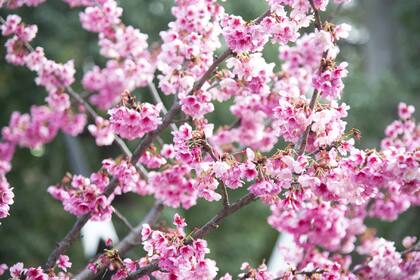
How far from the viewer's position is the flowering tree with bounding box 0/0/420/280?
2.08 meters

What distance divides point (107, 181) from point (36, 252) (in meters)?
3.90

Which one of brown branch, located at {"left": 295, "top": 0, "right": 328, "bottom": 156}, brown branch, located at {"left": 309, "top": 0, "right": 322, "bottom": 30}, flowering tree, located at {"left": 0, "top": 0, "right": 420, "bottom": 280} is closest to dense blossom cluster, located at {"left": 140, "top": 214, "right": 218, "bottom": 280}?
flowering tree, located at {"left": 0, "top": 0, "right": 420, "bottom": 280}

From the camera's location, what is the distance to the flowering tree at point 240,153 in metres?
2.08

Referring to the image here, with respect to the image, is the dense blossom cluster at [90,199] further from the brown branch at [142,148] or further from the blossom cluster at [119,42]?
the blossom cluster at [119,42]

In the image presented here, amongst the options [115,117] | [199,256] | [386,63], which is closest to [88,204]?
[115,117]

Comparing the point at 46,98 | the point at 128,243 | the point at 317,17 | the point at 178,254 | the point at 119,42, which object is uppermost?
the point at 119,42

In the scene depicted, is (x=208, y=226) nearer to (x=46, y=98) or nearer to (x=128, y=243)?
(x=128, y=243)

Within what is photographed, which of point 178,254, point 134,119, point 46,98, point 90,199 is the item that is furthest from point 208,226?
point 46,98

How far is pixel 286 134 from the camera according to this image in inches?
89.3

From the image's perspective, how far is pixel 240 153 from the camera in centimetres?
262

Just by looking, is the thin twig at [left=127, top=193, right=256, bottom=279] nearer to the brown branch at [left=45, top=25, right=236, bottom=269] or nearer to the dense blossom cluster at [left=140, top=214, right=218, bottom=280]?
the dense blossom cluster at [left=140, top=214, right=218, bottom=280]

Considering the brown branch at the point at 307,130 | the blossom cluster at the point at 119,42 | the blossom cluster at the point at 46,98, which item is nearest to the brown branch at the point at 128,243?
the blossom cluster at the point at 46,98

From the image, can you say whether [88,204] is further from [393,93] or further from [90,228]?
[393,93]

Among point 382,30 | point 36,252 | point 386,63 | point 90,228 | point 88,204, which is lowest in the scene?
point 88,204
